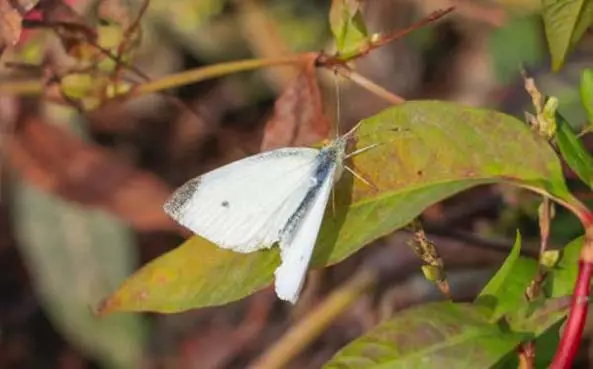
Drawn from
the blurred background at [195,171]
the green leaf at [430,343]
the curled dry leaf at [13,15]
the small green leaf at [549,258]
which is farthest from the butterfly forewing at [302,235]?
the blurred background at [195,171]

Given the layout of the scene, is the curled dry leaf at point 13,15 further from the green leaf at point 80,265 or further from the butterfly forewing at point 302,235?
the green leaf at point 80,265

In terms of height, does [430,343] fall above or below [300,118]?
below

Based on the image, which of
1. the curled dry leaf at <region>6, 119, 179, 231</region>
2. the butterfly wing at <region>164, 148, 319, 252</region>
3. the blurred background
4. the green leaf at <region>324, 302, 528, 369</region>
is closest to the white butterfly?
the butterfly wing at <region>164, 148, 319, 252</region>

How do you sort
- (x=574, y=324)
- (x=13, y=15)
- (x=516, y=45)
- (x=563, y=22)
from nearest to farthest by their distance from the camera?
(x=574, y=324) < (x=563, y=22) < (x=13, y=15) < (x=516, y=45)

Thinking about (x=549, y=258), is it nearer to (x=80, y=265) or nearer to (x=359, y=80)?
(x=359, y=80)


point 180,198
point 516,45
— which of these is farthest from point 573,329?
point 516,45

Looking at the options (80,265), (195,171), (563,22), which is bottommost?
(80,265)

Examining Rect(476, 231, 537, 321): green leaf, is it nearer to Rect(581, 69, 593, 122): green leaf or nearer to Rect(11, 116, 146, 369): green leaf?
Rect(581, 69, 593, 122): green leaf
